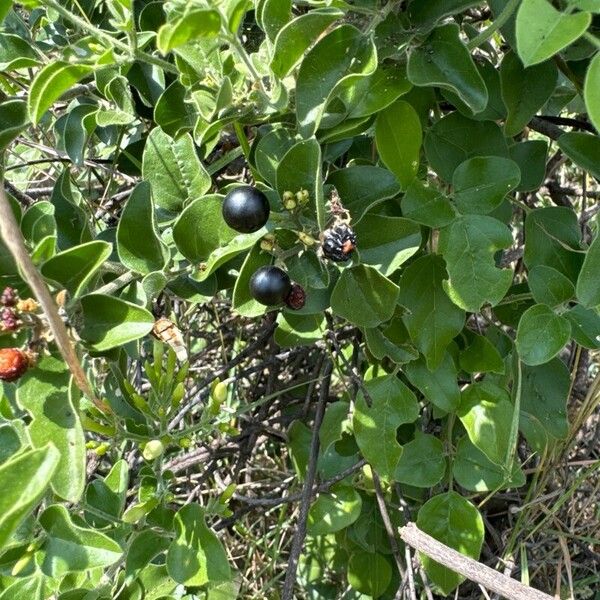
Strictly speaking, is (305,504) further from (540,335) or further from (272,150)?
(272,150)

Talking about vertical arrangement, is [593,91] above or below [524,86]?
above

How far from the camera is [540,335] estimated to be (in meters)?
1.58

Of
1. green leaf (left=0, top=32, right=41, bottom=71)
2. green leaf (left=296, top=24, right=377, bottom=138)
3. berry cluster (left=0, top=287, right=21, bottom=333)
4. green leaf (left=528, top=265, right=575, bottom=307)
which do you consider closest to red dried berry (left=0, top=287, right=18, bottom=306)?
berry cluster (left=0, top=287, right=21, bottom=333)

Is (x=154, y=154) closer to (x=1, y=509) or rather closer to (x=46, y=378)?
(x=46, y=378)

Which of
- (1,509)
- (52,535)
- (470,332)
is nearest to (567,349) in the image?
(470,332)

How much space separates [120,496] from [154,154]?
78 centimetres

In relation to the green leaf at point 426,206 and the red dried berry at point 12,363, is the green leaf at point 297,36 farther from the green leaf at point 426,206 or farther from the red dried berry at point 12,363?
the red dried berry at point 12,363

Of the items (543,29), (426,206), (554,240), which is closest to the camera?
(543,29)

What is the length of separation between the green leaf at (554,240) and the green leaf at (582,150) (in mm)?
161

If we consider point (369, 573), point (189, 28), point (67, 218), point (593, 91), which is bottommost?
point (369, 573)

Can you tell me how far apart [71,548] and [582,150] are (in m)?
1.31

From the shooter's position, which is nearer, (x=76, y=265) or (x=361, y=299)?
(x=76, y=265)

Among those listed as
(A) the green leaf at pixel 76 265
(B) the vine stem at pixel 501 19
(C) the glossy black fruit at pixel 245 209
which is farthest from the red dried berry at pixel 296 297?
(B) the vine stem at pixel 501 19

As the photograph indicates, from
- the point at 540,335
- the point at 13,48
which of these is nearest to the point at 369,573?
the point at 540,335
